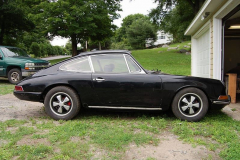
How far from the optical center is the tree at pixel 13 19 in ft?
61.4

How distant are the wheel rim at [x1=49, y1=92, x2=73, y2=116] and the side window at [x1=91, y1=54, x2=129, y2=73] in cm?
79

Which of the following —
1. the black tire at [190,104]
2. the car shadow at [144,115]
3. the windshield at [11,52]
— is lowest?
the car shadow at [144,115]

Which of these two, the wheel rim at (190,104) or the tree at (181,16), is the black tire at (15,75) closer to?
the wheel rim at (190,104)

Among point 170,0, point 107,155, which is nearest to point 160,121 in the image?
point 107,155

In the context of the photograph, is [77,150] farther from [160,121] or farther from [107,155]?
[160,121]

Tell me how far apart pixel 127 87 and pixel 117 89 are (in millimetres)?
193

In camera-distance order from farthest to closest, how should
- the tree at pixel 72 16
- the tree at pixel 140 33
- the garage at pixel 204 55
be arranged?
the tree at pixel 140 33 → the tree at pixel 72 16 → the garage at pixel 204 55

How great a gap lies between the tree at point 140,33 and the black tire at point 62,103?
45.2 metres

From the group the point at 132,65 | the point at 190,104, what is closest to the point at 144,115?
the point at 190,104

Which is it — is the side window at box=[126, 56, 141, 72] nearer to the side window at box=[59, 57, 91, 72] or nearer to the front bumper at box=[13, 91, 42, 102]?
the side window at box=[59, 57, 91, 72]

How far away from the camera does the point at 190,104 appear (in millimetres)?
3742

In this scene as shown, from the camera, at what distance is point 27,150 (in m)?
2.68

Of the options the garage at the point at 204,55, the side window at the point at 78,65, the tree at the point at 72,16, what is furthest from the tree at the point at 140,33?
the side window at the point at 78,65

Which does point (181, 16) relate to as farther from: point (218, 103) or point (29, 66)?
point (218, 103)
